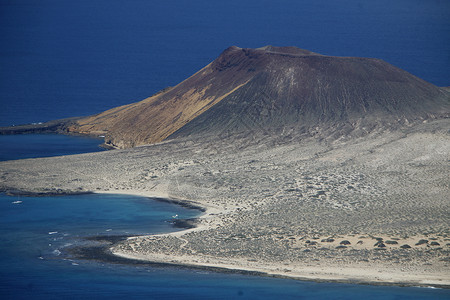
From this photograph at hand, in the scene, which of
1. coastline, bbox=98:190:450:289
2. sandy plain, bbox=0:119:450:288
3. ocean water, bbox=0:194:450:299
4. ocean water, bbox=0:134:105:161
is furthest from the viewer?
ocean water, bbox=0:134:105:161

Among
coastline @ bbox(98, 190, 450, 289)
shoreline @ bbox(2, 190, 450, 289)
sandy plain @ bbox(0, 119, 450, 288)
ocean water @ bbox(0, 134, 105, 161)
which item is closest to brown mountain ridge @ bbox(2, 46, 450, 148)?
sandy plain @ bbox(0, 119, 450, 288)

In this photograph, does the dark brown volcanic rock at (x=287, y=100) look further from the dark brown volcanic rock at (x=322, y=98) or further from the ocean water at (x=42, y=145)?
the ocean water at (x=42, y=145)

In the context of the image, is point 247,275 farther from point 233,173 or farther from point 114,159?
point 114,159

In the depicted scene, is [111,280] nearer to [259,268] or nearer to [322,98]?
[259,268]

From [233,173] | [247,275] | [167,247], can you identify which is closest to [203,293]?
[247,275]

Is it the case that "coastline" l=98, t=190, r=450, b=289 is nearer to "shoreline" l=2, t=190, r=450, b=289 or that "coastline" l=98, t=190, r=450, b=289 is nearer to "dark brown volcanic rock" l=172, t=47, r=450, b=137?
"shoreline" l=2, t=190, r=450, b=289

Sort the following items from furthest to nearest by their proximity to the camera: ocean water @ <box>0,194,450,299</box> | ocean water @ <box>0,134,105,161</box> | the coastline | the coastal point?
ocean water @ <box>0,134,105,161</box> < the coastal point < the coastline < ocean water @ <box>0,194,450,299</box>
